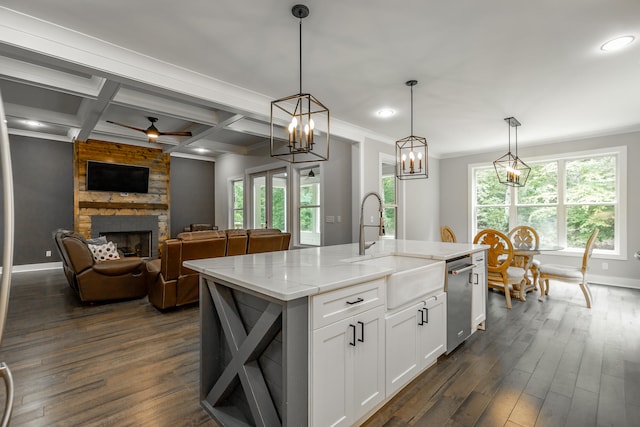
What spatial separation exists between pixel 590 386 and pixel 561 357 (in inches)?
17.5

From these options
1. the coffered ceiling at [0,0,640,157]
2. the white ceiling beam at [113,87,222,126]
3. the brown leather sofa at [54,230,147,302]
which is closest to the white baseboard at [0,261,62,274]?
the brown leather sofa at [54,230,147,302]

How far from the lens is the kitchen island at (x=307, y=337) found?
57.5 inches

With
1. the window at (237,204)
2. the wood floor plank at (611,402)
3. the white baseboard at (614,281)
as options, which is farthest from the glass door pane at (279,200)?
the white baseboard at (614,281)

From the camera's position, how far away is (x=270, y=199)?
6.84 m

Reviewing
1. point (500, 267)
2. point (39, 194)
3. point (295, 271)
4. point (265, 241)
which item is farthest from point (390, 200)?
point (39, 194)

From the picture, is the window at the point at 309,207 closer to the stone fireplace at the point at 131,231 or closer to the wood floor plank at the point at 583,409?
the stone fireplace at the point at 131,231

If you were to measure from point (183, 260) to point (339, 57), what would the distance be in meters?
2.72

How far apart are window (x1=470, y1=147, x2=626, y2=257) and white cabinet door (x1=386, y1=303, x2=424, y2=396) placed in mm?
5111

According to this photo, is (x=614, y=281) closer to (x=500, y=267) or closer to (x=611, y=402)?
(x=500, y=267)

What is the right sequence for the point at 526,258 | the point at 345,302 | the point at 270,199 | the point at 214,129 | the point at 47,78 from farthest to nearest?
the point at 270,199, the point at 214,129, the point at 526,258, the point at 47,78, the point at 345,302

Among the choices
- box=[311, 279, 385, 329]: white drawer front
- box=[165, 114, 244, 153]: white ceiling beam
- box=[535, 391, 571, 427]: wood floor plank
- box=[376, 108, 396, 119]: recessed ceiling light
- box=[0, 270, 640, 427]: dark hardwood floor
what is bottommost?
box=[535, 391, 571, 427]: wood floor plank

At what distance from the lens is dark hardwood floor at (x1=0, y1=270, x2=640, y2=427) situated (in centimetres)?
187

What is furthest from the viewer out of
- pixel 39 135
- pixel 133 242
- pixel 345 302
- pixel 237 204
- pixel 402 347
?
pixel 237 204

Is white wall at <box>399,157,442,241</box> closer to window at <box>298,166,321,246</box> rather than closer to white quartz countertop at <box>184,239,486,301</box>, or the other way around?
window at <box>298,166,321,246</box>
